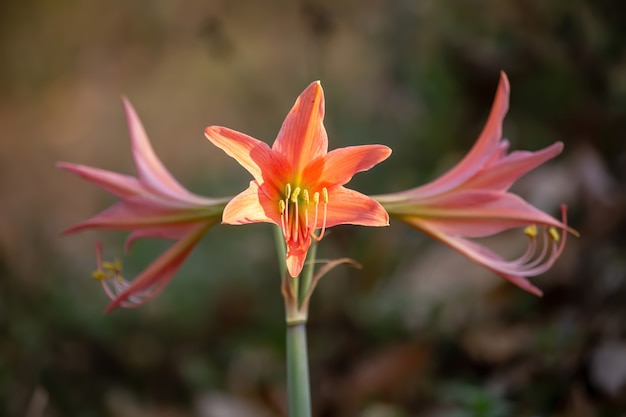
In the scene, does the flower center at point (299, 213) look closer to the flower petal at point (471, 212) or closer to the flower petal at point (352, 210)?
the flower petal at point (352, 210)

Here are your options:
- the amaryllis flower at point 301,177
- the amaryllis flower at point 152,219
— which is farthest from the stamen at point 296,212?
the amaryllis flower at point 152,219

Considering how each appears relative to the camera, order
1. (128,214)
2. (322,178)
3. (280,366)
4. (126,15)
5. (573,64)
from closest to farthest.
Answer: (322,178)
(128,214)
(280,366)
(573,64)
(126,15)

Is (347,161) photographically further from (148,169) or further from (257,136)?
(257,136)

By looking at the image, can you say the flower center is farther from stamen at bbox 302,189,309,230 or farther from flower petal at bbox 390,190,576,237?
flower petal at bbox 390,190,576,237

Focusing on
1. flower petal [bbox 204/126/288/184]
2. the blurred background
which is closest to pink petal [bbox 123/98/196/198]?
flower petal [bbox 204/126/288/184]

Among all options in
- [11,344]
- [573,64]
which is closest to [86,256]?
[11,344]

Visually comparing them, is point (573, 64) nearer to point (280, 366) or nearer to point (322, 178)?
point (280, 366)

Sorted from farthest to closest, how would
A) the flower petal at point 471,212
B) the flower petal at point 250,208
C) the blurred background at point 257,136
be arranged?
1. the blurred background at point 257,136
2. the flower petal at point 471,212
3. the flower petal at point 250,208
